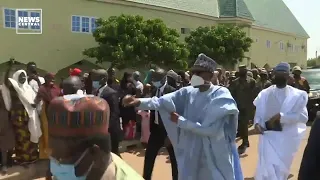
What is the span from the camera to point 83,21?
2791cm

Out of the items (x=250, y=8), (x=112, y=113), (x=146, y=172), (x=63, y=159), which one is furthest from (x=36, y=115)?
(x=250, y=8)

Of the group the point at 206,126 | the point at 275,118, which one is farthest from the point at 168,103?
the point at 275,118

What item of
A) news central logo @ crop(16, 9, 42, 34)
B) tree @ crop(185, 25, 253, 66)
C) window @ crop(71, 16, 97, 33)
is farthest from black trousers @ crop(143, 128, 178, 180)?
tree @ crop(185, 25, 253, 66)

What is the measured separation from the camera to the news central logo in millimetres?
24689

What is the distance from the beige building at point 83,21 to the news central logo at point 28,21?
0.07m

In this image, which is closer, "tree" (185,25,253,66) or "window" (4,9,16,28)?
"window" (4,9,16,28)

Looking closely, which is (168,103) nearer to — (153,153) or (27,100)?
(153,153)

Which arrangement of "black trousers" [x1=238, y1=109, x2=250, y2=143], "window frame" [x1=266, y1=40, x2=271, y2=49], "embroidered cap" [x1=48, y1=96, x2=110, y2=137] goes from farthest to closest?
1. "window frame" [x1=266, y1=40, x2=271, y2=49]
2. "black trousers" [x1=238, y1=109, x2=250, y2=143]
3. "embroidered cap" [x1=48, y1=96, x2=110, y2=137]

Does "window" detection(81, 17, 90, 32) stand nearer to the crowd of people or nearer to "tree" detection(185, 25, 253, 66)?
"tree" detection(185, 25, 253, 66)

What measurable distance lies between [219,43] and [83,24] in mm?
9181

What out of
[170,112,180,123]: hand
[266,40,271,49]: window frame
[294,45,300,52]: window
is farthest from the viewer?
[294,45,300,52]: window

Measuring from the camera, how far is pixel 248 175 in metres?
7.75

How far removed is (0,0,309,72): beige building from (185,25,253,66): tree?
2.08 meters

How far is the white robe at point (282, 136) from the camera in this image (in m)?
6.31
